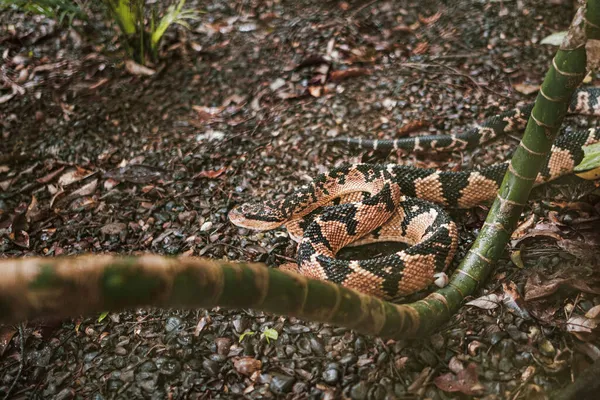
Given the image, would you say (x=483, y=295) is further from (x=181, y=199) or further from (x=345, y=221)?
(x=181, y=199)

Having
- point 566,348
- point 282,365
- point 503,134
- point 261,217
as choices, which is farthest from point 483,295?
point 503,134

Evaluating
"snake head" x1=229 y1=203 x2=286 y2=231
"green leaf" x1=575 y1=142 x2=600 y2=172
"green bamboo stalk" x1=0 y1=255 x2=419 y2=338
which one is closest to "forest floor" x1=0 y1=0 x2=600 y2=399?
"snake head" x1=229 y1=203 x2=286 y2=231

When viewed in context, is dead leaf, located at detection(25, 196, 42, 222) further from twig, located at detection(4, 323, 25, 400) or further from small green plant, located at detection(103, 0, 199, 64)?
small green plant, located at detection(103, 0, 199, 64)

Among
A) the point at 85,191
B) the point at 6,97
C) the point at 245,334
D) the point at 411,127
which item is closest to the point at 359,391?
the point at 245,334

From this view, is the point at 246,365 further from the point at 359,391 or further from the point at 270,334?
the point at 359,391

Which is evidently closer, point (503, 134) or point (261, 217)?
point (261, 217)

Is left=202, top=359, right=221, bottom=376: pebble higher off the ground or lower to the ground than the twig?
higher
